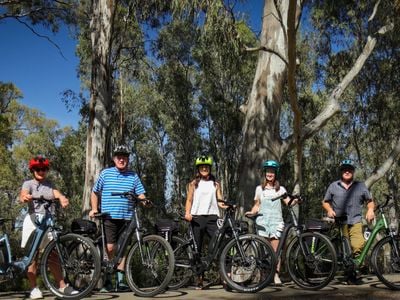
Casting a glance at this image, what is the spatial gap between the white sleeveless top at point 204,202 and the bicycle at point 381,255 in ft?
5.11

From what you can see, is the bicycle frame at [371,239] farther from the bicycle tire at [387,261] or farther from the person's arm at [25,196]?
the person's arm at [25,196]

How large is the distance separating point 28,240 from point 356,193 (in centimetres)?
390

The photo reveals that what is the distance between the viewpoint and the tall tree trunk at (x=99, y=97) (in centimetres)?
1090

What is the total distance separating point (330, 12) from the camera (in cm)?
1623

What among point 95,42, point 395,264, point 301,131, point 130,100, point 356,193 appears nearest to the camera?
point 395,264

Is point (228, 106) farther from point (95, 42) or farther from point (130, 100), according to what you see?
point (95, 42)

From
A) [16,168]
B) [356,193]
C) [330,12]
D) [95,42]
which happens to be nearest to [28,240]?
[356,193]

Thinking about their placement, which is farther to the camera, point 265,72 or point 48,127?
point 48,127

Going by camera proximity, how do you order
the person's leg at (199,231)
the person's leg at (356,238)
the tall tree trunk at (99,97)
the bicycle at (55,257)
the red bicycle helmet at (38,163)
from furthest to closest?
1. the tall tree trunk at (99,97)
2. the person's leg at (356,238)
3. the person's leg at (199,231)
4. the red bicycle helmet at (38,163)
5. the bicycle at (55,257)

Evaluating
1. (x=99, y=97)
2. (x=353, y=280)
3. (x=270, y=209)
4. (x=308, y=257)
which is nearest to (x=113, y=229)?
(x=270, y=209)

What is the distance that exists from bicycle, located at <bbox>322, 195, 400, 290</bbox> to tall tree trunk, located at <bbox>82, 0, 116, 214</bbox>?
5451 mm

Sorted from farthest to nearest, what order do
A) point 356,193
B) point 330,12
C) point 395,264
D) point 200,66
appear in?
point 200,66
point 330,12
point 356,193
point 395,264

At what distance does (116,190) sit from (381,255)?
3.10 metres

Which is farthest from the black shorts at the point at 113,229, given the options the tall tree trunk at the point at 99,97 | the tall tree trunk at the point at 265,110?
the tall tree trunk at the point at 99,97
